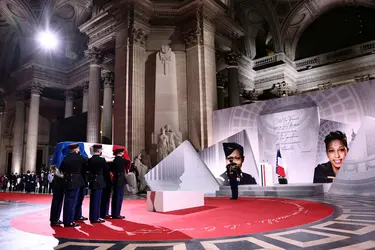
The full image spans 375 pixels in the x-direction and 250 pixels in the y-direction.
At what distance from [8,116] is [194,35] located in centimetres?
2422

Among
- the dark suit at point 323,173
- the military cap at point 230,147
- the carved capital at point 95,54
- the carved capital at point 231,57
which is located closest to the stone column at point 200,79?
the military cap at point 230,147

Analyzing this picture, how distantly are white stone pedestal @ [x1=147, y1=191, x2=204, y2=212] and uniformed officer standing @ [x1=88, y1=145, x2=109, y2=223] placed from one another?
1821mm

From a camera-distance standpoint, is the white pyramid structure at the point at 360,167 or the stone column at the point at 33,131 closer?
the white pyramid structure at the point at 360,167

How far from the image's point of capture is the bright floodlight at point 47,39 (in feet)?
86.7

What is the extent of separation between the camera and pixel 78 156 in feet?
18.1

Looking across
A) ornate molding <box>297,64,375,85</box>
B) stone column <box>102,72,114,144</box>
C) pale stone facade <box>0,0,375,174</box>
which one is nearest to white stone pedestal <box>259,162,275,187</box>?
pale stone facade <box>0,0,375,174</box>

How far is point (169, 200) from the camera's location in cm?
749

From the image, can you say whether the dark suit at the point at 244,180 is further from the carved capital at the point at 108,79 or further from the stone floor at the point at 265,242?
the carved capital at the point at 108,79

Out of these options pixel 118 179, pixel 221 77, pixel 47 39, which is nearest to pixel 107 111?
pixel 221 77

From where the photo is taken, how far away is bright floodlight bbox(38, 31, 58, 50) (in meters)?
26.4

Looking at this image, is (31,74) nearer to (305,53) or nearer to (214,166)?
(214,166)

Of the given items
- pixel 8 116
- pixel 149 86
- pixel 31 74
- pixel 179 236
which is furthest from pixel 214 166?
pixel 8 116

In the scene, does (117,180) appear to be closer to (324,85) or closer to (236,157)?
(236,157)

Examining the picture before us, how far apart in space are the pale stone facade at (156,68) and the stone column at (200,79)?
0.06 m
